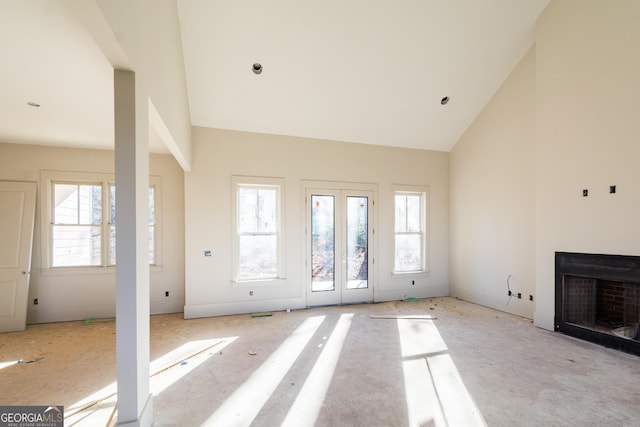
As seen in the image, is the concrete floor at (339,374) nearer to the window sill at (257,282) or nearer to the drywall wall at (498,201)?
the window sill at (257,282)

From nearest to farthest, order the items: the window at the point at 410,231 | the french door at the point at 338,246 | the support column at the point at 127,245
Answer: the support column at the point at 127,245 < the french door at the point at 338,246 < the window at the point at 410,231

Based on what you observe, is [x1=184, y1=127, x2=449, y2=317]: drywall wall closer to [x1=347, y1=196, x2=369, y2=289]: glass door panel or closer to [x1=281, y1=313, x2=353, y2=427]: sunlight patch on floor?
[x1=347, y1=196, x2=369, y2=289]: glass door panel

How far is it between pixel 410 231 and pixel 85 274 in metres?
5.72

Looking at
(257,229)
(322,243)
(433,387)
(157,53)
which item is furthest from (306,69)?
(433,387)

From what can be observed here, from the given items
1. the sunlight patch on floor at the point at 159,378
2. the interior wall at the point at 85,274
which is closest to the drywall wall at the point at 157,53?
the interior wall at the point at 85,274

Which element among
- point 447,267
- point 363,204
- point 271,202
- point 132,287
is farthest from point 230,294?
point 447,267

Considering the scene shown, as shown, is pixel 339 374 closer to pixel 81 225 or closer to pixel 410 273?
pixel 410 273

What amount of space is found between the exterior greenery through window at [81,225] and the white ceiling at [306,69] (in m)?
0.76

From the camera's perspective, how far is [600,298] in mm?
3857

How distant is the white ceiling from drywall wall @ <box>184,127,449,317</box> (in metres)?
0.35

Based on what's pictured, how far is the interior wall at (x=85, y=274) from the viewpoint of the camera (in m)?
4.43

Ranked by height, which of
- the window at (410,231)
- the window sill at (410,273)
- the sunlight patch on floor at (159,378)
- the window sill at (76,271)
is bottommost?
the sunlight patch on floor at (159,378)

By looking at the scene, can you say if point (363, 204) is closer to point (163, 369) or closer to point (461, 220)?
point (461, 220)

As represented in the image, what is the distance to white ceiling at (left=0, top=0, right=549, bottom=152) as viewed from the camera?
2.87 meters
